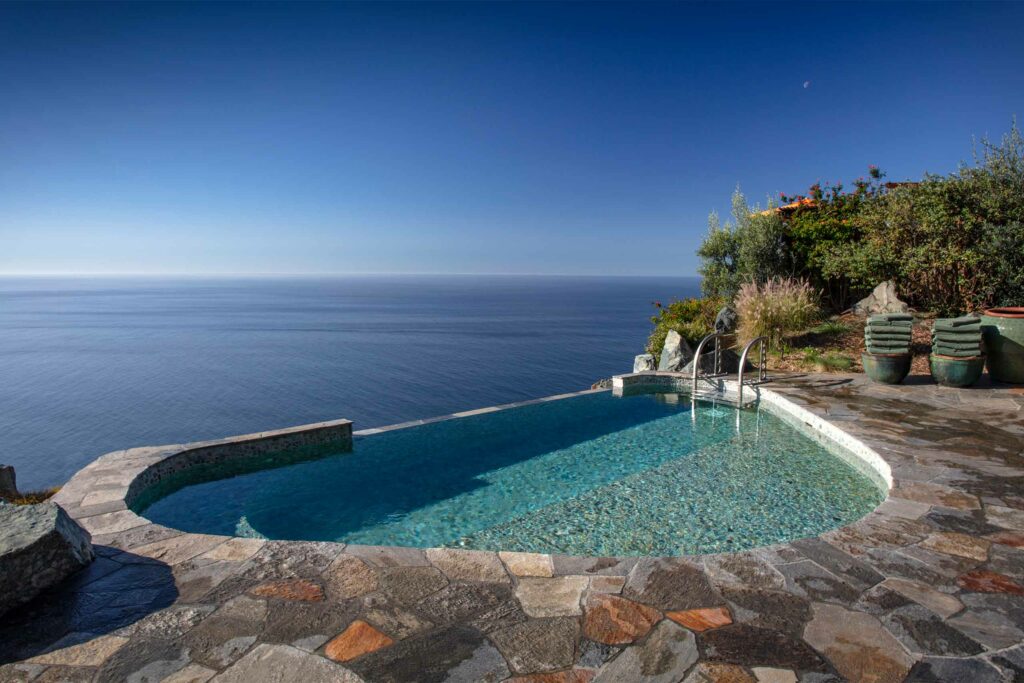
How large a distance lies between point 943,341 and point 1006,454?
3.28 metres

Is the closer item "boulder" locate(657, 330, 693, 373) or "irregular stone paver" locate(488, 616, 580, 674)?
"irregular stone paver" locate(488, 616, 580, 674)

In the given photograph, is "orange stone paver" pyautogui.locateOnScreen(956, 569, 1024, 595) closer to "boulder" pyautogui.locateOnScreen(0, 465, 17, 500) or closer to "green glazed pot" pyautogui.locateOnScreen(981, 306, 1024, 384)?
"green glazed pot" pyautogui.locateOnScreen(981, 306, 1024, 384)

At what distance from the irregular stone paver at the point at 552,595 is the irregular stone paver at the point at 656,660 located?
364 mm

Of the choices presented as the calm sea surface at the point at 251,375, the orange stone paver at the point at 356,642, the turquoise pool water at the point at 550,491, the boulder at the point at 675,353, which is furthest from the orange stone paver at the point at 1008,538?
the calm sea surface at the point at 251,375

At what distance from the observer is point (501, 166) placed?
1587 inches

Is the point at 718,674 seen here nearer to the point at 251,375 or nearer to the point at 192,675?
the point at 192,675

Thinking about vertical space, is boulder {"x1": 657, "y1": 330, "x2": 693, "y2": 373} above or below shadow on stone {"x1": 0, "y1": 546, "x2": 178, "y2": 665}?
above

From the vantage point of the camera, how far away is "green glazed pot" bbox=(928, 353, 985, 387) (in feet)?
23.5

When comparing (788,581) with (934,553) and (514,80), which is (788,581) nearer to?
(934,553)

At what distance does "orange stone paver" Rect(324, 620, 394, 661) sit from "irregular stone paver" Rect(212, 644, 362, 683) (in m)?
0.06

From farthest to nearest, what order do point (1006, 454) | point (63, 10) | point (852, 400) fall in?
point (63, 10) < point (852, 400) < point (1006, 454)

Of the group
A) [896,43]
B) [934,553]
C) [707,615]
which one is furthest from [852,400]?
[896,43]

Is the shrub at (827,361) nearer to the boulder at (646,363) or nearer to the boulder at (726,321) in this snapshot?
the boulder at (726,321)

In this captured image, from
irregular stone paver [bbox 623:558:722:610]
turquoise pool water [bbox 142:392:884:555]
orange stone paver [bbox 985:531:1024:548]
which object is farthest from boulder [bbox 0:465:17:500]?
orange stone paver [bbox 985:531:1024:548]
